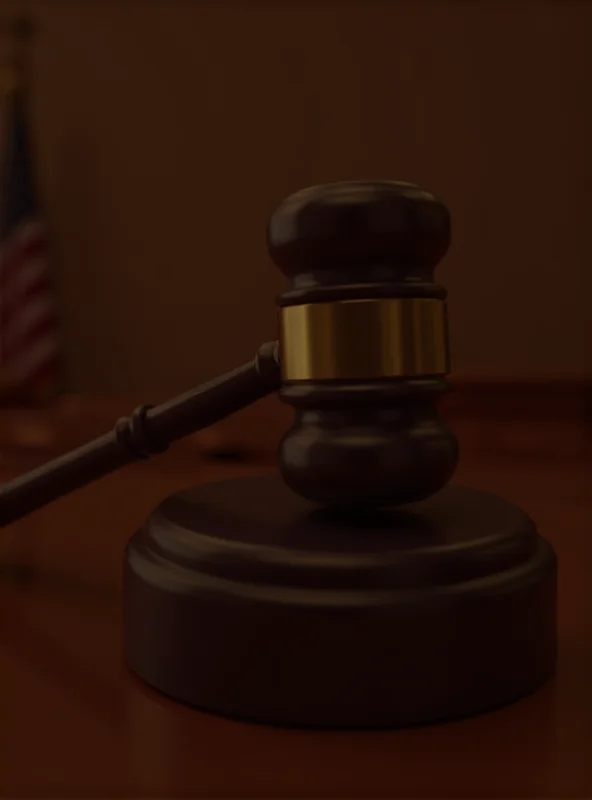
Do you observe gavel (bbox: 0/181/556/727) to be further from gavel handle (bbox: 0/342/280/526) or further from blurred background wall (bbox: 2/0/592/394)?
blurred background wall (bbox: 2/0/592/394)

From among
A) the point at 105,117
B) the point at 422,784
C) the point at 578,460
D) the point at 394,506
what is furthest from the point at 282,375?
the point at 105,117

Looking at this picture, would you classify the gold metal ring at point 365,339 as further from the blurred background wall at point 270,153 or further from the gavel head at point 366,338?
the blurred background wall at point 270,153

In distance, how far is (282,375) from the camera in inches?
21.4

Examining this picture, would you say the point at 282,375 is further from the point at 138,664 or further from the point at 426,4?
the point at 426,4

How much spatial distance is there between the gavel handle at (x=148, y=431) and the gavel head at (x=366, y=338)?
0.05m

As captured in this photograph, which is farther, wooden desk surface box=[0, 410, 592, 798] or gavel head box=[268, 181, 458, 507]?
gavel head box=[268, 181, 458, 507]

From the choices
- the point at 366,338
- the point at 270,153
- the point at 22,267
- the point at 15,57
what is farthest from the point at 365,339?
the point at 15,57

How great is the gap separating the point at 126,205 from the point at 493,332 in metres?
1.41

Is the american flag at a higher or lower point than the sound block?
higher

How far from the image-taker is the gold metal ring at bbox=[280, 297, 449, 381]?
0.50 m

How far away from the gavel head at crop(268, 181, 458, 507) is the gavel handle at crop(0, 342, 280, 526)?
5 cm

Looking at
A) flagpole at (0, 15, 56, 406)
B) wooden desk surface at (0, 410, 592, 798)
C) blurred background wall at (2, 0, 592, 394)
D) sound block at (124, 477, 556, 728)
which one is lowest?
wooden desk surface at (0, 410, 592, 798)

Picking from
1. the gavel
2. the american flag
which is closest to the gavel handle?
the gavel

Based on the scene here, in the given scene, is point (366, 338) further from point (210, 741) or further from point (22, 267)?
point (22, 267)
